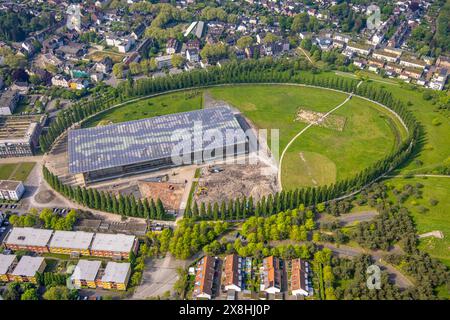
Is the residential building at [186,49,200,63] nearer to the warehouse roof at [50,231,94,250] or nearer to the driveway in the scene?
the warehouse roof at [50,231,94,250]

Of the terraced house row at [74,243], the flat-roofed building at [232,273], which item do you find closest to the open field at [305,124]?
the flat-roofed building at [232,273]

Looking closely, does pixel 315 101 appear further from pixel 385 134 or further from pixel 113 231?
pixel 113 231

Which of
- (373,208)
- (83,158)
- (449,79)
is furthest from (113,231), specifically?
(449,79)

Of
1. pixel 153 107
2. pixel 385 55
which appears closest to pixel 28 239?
pixel 153 107

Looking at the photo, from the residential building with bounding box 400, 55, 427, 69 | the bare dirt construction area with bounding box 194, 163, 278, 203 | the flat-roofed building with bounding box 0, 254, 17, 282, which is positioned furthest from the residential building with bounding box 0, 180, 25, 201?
the residential building with bounding box 400, 55, 427, 69

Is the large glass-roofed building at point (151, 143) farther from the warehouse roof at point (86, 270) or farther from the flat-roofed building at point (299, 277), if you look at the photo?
the flat-roofed building at point (299, 277)

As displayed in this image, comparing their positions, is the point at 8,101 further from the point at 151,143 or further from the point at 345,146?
the point at 345,146
